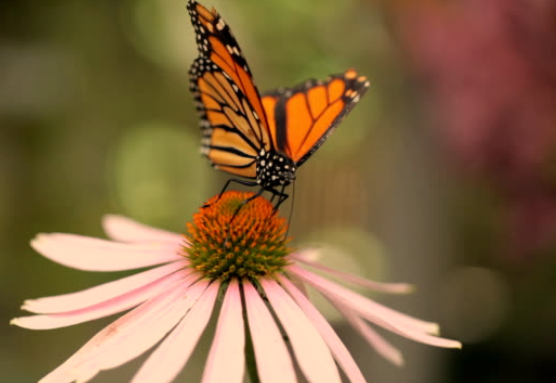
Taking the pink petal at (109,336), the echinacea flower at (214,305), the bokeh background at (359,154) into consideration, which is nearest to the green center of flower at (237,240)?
the echinacea flower at (214,305)

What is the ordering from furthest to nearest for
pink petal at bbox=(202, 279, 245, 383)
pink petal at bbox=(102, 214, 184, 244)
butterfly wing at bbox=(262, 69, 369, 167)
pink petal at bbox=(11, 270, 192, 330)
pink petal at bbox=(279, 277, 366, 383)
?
pink petal at bbox=(102, 214, 184, 244) → butterfly wing at bbox=(262, 69, 369, 167) → pink petal at bbox=(11, 270, 192, 330) → pink petal at bbox=(279, 277, 366, 383) → pink petal at bbox=(202, 279, 245, 383)

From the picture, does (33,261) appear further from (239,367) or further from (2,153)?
(239,367)

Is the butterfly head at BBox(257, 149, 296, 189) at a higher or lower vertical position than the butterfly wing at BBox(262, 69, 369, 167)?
lower

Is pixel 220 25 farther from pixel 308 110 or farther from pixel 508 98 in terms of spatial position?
pixel 508 98

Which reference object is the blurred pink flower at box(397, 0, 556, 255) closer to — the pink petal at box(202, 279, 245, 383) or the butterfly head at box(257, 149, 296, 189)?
the butterfly head at box(257, 149, 296, 189)

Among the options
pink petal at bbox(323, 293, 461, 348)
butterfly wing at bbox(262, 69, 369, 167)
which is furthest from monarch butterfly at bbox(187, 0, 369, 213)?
pink petal at bbox(323, 293, 461, 348)

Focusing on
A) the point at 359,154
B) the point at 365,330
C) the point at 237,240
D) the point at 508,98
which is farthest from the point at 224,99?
the point at 359,154

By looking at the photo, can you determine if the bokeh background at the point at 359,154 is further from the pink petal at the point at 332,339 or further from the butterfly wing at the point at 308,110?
the pink petal at the point at 332,339

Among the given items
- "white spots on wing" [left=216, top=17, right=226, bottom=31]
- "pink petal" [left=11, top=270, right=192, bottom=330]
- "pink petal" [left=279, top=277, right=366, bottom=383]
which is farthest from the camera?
"white spots on wing" [left=216, top=17, right=226, bottom=31]
